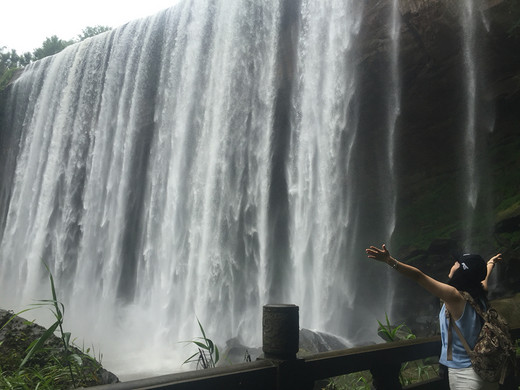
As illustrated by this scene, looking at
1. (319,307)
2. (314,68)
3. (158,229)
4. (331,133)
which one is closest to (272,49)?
(314,68)

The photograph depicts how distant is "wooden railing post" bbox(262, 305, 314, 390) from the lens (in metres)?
2.41

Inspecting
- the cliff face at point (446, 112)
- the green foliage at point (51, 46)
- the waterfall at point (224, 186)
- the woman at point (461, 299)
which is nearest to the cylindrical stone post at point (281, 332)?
the woman at point (461, 299)

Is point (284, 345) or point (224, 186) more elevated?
point (224, 186)

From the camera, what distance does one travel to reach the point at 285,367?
2.41m

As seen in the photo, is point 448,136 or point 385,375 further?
point 448,136

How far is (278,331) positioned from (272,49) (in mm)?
13081

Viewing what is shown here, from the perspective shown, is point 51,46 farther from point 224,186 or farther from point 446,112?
point 446,112

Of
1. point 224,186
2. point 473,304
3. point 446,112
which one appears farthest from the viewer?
point 224,186

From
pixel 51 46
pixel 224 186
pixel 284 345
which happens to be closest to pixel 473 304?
pixel 284 345

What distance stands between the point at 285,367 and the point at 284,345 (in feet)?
0.38

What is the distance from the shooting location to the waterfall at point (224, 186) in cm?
1212

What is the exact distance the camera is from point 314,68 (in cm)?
1320

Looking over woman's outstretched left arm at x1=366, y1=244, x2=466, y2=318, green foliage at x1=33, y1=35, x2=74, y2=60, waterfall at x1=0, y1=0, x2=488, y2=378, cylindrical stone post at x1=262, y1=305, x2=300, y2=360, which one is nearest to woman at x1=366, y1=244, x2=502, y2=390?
woman's outstretched left arm at x1=366, y1=244, x2=466, y2=318

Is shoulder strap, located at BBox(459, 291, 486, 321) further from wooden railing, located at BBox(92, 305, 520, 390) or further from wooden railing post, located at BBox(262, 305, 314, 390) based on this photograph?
wooden railing post, located at BBox(262, 305, 314, 390)
